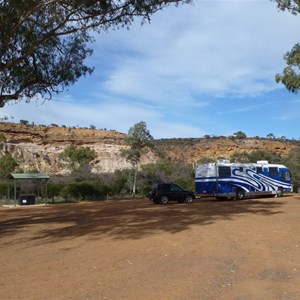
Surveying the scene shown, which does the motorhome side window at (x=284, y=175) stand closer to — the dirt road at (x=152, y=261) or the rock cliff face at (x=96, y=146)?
the dirt road at (x=152, y=261)

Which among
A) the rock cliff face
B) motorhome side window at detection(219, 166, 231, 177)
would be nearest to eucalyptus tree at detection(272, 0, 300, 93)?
motorhome side window at detection(219, 166, 231, 177)

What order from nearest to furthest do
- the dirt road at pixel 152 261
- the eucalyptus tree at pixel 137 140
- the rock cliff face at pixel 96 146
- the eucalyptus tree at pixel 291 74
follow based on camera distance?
the dirt road at pixel 152 261 → the eucalyptus tree at pixel 291 74 → the eucalyptus tree at pixel 137 140 → the rock cliff face at pixel 96 146

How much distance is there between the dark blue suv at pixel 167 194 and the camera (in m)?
30.6

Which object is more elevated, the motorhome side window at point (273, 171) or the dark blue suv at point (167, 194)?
the motorhome side window at point (273, 171)

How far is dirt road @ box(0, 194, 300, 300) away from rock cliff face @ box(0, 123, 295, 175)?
5245 cm

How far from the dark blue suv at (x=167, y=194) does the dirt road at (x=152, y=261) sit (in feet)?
44.2

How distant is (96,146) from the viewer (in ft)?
252

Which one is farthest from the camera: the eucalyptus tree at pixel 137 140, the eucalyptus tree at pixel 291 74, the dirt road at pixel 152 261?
the eucalyptus tree at pixel 137 140

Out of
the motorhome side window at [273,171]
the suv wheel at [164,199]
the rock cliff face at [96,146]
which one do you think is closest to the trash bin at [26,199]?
the suv wheel at [164,199]

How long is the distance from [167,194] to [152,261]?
2119 centimetres

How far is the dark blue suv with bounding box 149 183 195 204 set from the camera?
100ft

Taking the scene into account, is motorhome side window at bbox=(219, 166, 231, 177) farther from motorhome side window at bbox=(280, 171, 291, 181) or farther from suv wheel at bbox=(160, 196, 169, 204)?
motorhome side window at bbox=(280, 171, 291, 181)

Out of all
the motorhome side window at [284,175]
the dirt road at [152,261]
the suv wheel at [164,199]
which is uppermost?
the motorhome side window at [284,175]

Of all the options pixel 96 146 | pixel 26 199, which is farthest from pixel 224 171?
pixel 96 146
